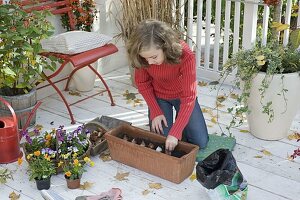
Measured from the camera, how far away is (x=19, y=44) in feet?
10.8

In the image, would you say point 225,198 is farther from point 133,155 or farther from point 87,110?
point 87,110

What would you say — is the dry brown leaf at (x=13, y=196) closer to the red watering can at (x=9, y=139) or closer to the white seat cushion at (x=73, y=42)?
the red watering can at (x=9, y=139)

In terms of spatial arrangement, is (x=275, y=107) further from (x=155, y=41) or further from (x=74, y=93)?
(x=74, y=93)

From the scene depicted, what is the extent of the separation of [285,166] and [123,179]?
3.21 feet

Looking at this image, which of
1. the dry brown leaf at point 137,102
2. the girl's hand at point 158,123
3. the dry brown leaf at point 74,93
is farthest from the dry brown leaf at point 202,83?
the girl's hand at point 158,123

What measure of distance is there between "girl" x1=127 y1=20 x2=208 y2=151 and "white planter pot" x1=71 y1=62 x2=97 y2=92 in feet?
3.78

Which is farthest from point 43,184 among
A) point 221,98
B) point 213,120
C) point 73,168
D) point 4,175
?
point 221,98

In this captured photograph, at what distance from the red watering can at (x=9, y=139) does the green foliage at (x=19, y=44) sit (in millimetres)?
319

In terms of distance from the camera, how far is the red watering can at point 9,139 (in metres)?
3.05

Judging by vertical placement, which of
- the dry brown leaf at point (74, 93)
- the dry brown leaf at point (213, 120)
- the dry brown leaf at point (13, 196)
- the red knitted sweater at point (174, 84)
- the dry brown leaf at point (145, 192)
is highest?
the red knitted sweater at point (174, 84)

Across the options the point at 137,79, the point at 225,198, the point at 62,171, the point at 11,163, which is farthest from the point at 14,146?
the point at 225,198

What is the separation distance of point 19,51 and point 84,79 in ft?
3.23

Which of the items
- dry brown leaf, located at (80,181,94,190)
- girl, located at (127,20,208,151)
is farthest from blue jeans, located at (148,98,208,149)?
dry brown leaf, located at (80,181,94,190)

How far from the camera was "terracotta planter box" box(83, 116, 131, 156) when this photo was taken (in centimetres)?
319
